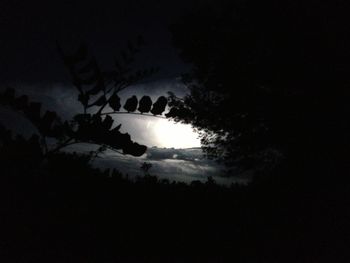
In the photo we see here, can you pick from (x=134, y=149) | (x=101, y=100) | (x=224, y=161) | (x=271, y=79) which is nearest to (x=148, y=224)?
(x=101, y=100)

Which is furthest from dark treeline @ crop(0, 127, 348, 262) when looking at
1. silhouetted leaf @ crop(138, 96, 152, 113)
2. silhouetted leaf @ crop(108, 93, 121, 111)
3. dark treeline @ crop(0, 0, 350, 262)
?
silhouetted leaf @ crop(138, 96, 152, 113)

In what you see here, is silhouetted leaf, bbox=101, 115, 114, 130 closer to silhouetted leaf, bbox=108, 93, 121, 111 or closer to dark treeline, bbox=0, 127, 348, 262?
silhouetted leaf, bbox=108, 93, 121, 111

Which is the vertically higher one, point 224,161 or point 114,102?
point 224,161

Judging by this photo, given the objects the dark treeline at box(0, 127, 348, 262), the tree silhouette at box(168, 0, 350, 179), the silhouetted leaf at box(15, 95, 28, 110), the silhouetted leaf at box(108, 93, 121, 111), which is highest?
the tree silhouette at box(168, 0, 350, 179)

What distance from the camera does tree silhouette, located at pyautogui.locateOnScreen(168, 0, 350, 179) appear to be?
1104 centimetres

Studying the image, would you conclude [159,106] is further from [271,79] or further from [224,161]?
[224,161]

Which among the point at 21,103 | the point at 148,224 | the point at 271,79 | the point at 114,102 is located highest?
the point at 271,79

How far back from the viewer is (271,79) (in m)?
12.0

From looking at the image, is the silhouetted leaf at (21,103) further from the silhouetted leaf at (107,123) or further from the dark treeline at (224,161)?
the silhouetted leaf at (107,123)

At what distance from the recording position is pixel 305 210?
7422mm

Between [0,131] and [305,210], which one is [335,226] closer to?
[305,210]

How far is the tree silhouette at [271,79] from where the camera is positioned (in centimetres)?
1104

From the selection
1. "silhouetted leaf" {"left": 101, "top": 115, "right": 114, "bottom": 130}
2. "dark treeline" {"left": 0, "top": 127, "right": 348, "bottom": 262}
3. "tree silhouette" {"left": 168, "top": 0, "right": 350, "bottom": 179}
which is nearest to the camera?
"silhouetted leaf" {"left": 101, "top": 115, "right": 114, "bottom": 130}

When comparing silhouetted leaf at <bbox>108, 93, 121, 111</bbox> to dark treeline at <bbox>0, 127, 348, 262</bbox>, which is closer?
silhouetted leaf at <bbox>108, 93, 121, 111</bbox>
